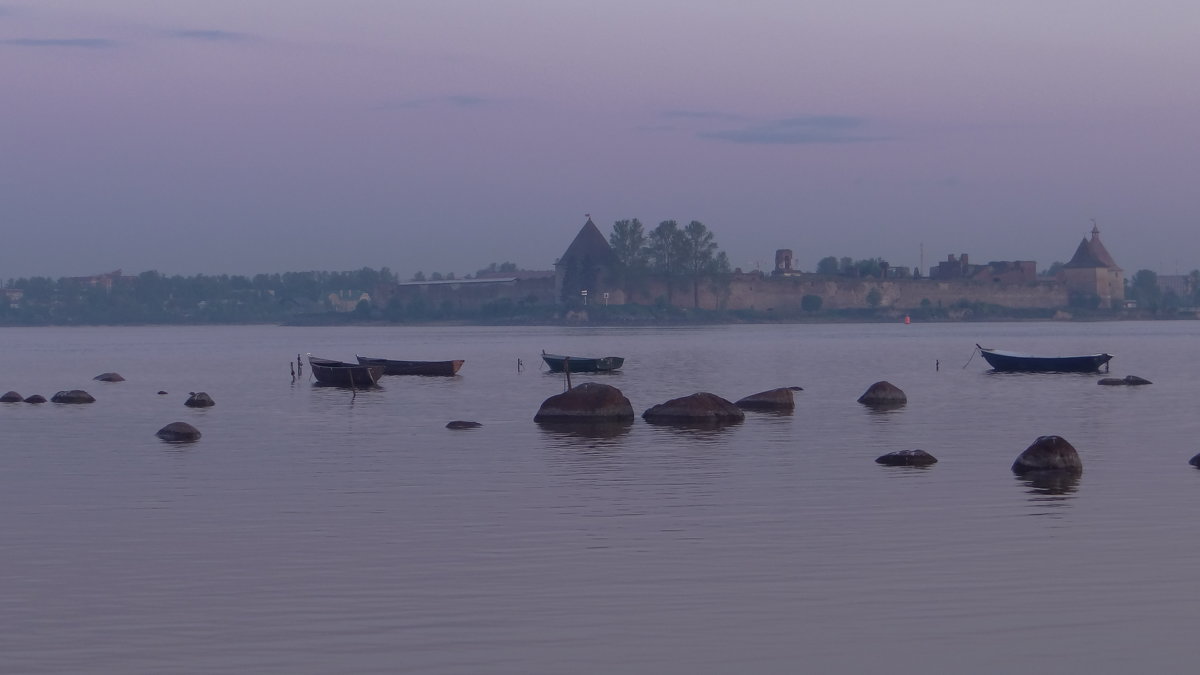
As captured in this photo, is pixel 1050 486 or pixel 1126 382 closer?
pixel 1050 486

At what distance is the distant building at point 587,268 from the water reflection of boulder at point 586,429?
139m

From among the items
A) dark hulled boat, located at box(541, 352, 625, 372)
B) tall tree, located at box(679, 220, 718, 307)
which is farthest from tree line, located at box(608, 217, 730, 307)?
dark hulled boat, located at box(541, 352, 625, 372)

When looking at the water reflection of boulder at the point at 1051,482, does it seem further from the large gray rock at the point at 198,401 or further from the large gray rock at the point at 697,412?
the large gray rock at the point at 198,401

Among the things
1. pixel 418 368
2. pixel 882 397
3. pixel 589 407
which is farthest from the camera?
pixel 418 368

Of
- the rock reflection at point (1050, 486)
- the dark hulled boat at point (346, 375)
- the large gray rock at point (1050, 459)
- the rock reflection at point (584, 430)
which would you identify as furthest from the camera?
the dark hulled boat at point (346, 375)

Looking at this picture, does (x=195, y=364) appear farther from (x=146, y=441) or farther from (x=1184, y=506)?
(x=1184, y=506)

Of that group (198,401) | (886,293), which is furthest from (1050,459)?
(886,293)

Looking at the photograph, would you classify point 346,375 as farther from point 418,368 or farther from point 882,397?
point 882,397

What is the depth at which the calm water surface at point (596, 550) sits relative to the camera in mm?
10438

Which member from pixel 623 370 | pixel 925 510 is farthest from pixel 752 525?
pixel 623 370

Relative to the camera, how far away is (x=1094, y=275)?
186750mm

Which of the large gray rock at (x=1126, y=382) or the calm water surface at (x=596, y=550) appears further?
the large gray rock at (x=1126, y=382)

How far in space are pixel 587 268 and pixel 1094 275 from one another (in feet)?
204

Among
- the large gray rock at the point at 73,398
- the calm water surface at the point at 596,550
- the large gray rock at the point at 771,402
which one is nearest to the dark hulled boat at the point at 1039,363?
the large gray rock at the point at 771,402
